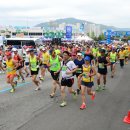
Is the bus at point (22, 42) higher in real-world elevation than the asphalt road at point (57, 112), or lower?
lower

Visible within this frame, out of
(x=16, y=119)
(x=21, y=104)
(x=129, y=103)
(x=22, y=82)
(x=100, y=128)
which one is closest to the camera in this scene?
(x=100, y=128)

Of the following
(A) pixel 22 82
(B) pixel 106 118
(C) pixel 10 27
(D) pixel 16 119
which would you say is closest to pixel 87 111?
(B) pixel 106 118

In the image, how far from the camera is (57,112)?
9.36 meters

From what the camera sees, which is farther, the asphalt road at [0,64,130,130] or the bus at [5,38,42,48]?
the bus at [5,38,42,48]

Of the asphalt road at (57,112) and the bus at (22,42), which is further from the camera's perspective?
the bus at (22,42)

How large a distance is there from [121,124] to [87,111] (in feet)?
5.21

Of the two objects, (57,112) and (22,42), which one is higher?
(57,112)

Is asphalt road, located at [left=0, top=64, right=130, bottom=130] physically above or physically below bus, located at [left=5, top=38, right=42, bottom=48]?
above

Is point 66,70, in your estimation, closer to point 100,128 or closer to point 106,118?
point 106,118

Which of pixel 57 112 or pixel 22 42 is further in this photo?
pixel 22 42

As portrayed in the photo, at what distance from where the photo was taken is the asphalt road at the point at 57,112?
7.90 metres

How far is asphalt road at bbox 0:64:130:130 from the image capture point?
7.90m

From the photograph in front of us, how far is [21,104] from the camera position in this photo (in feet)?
33.8

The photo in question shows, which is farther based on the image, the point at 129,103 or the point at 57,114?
the point at 129,103
